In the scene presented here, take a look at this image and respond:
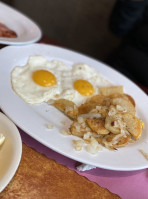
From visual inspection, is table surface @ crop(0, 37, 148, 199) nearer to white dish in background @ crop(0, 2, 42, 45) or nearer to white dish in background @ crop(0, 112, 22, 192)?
white dish in background @ crop(0, 112, 22, 192)

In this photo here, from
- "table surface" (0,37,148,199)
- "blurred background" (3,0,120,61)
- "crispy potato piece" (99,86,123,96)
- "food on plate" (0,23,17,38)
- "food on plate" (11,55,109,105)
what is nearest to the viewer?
"table surface" (0,37,148,199)

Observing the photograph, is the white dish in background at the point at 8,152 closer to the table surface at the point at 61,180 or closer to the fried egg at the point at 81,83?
the table surface at the point at 61,180

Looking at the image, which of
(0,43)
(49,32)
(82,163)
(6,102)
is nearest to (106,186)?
(82,163)

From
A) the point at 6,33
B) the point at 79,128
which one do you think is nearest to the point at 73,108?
the point at 79,128

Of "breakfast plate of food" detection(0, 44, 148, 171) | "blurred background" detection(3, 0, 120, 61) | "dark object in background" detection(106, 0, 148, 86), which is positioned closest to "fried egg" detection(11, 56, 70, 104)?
"breakfast plate of food" detection(0, 44, 148, 171)

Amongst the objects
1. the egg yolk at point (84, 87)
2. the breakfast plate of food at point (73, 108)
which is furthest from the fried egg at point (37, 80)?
the egg yolk at point (84, 87)

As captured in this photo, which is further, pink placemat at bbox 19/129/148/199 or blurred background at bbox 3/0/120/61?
blurred background at bbox 3/0/120/61
